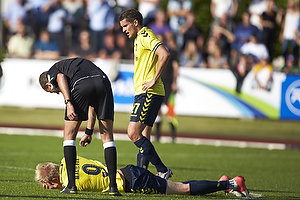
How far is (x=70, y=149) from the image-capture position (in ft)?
24.9

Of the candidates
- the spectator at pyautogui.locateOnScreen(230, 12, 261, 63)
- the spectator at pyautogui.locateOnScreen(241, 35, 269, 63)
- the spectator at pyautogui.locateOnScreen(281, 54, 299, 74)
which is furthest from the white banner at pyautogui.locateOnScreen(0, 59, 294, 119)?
the spectator at pyautogui.locateOnScreen(230, 12, 261, 63)

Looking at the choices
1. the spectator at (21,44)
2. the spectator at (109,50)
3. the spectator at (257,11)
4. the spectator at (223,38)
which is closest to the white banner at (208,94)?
the spectator at (109,50)

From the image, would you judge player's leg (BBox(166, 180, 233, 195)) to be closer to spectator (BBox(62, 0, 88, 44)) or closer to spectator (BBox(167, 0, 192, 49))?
spectator (BBox(167, 0, 192, 49))

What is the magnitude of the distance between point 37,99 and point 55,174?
39.8ft

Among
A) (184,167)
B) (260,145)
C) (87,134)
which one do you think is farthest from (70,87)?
(260,145)

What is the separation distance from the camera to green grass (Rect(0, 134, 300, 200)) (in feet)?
26.5

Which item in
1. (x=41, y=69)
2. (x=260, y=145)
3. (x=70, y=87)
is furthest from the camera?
(x=41, y=69)

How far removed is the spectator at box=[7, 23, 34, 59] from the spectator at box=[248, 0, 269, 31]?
7368mm

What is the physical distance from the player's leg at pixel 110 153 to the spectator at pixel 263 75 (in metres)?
11.2

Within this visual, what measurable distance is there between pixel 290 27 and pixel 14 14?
9372 millimetres

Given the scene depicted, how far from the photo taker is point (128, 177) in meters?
7.78

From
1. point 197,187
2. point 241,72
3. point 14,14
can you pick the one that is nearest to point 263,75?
point 241,72

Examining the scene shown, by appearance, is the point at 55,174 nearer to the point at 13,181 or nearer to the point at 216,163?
the point at 13,181

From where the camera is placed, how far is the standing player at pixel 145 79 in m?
8.59
